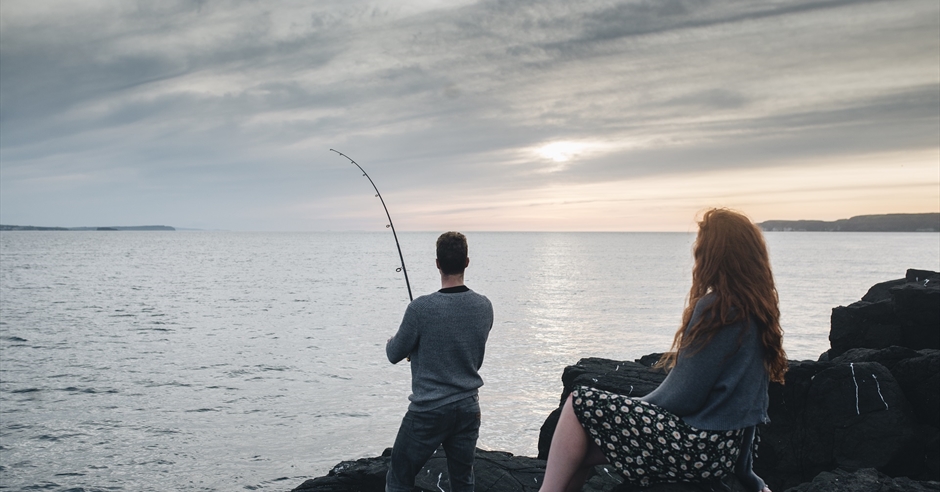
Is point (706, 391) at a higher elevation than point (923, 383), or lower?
higher

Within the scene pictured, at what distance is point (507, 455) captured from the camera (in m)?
6.62

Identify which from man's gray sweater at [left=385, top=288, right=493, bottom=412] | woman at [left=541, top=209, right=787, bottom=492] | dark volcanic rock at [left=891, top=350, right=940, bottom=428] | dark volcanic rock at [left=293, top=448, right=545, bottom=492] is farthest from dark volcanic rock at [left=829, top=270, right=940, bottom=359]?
man's gray sweater at [left=385, top=288, right=493, bottom=412]

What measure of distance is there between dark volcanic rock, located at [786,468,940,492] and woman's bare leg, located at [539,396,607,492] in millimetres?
1912

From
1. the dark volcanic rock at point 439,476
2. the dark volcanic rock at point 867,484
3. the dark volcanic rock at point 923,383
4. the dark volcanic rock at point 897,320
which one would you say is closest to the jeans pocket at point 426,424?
the dark volcanic rock at point 439,476

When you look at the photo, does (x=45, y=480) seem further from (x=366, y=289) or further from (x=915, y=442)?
(x=366, y=289)

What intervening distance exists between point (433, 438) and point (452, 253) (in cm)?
119

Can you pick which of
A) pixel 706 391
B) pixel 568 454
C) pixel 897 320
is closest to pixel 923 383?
pixel 706 391

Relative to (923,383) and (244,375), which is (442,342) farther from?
(244,375)

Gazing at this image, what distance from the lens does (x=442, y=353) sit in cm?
387

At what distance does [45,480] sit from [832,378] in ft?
35.0

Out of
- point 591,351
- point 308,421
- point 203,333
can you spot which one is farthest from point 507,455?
point 203,333

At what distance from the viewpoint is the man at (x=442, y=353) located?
12.6ft

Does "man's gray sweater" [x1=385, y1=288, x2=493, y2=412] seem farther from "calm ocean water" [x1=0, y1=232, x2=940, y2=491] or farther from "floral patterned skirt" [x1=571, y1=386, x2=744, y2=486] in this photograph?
"calm ocean water" [x1=0, y1=232, x2=940, y2=491]

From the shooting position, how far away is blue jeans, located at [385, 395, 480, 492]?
3.94 m
